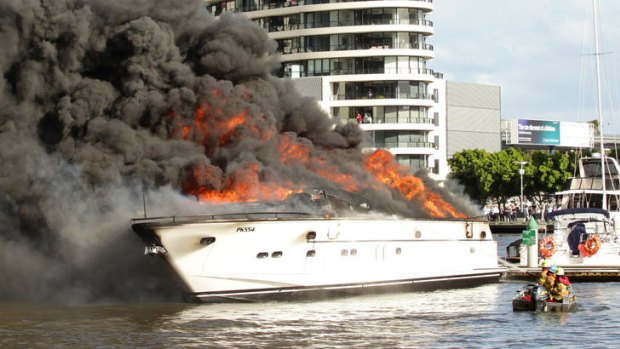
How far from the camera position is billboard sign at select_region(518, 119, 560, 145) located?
164875 millimetres

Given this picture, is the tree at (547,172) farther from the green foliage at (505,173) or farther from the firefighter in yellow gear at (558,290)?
the firefighter in yellow gear at (558,290)

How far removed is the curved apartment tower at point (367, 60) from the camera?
111000 millimetres

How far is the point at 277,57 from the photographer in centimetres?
5159

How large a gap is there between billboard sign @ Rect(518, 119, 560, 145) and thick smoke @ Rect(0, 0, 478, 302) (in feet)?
395

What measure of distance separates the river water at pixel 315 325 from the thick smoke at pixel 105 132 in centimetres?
225

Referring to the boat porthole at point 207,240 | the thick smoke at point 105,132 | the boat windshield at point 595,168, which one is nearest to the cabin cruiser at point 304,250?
the boat porthole at point 207,240

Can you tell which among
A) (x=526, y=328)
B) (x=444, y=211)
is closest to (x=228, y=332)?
(x=526, y=328)

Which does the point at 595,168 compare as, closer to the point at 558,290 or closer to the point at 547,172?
the point at 558,290

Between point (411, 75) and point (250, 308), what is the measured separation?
76430 mm

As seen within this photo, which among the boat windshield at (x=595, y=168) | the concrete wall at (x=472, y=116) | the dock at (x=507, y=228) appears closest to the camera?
the boat windshield at (x=595, y=168)

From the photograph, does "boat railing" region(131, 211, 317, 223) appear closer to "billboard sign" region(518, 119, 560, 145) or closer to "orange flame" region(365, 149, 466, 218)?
"orange flame" region(365, 149, 466, 218)

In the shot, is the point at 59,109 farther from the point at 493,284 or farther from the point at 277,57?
the point at 493,284

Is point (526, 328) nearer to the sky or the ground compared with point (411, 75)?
nearer to the ground

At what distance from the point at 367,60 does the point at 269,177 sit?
69.5 metres
